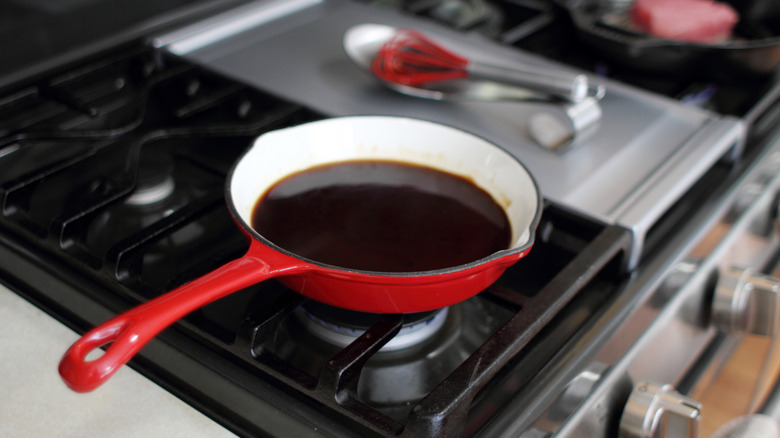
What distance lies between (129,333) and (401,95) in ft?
1.55

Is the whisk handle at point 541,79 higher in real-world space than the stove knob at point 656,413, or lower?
higher

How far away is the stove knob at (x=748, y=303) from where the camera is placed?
60cm

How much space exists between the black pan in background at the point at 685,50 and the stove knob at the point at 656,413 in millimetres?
425

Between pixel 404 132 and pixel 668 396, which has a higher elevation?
pixel 404 132

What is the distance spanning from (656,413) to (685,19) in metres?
0.56

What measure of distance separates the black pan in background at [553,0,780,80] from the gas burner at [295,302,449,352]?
0.47m

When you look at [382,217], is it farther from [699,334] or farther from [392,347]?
[699,334]

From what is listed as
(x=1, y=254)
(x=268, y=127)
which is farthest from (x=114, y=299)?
(x=268, y=127)

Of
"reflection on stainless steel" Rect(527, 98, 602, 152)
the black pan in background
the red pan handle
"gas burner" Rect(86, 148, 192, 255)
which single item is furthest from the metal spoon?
the red pan handle

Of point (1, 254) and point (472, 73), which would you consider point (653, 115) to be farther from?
point (1, 254)

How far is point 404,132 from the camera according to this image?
21.2 inches

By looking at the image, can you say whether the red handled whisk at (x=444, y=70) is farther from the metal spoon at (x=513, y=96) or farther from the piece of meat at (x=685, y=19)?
the piece of meat at (x=685, y=19)

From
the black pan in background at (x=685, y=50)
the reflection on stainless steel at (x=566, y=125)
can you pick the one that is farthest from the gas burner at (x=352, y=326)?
the black pan in background at (x=685, y=50)

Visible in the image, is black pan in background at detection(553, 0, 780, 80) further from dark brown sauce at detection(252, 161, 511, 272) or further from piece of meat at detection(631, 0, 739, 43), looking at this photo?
dark brown sauce at detection(252, 161, 511, 272)
